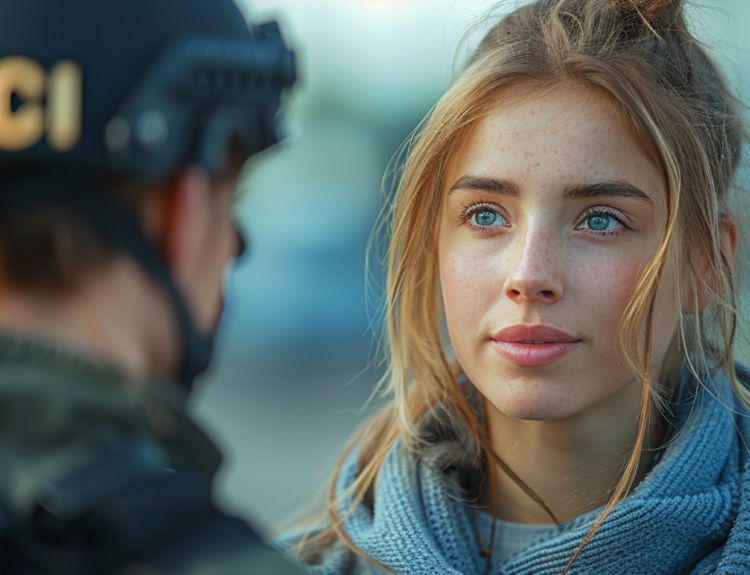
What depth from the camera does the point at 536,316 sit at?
5.15 feet

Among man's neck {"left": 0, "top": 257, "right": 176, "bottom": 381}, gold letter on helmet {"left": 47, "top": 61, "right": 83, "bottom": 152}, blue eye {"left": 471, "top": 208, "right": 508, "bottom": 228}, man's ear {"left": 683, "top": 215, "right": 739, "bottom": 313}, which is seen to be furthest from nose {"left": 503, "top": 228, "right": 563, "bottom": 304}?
gold letter on helmet {"left": 47, "top": 61, "right": 83, "bottom": 152}

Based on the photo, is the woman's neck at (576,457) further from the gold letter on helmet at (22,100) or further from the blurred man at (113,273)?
the gold letter on helmet at (22,100)

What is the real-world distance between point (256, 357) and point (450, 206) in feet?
24.3

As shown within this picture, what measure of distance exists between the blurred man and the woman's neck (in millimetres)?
971

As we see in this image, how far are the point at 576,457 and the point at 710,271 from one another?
516 millimetres

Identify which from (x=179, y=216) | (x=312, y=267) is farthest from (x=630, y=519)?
(x=312, y=267)

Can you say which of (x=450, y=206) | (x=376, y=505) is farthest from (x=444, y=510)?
(x=450, y=206)

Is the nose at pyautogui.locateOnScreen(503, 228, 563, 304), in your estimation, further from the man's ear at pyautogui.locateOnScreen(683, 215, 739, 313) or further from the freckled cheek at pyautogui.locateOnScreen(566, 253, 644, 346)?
the man's ear at pyautogui.locateOnScreen(683, 215, 739, 313)

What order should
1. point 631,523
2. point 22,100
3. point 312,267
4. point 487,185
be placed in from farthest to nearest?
point 312,267 < point 487,185 < point 631,523 < point 22,100

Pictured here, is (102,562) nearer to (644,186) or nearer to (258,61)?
(258,61)

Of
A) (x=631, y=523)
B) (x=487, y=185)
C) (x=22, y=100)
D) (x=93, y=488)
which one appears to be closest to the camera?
(x=93, y=488)

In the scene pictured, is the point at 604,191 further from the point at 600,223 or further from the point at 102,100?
the point at 102,100

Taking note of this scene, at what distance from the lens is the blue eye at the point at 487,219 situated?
A: 66.8 inches

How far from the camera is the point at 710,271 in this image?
5.63ft
